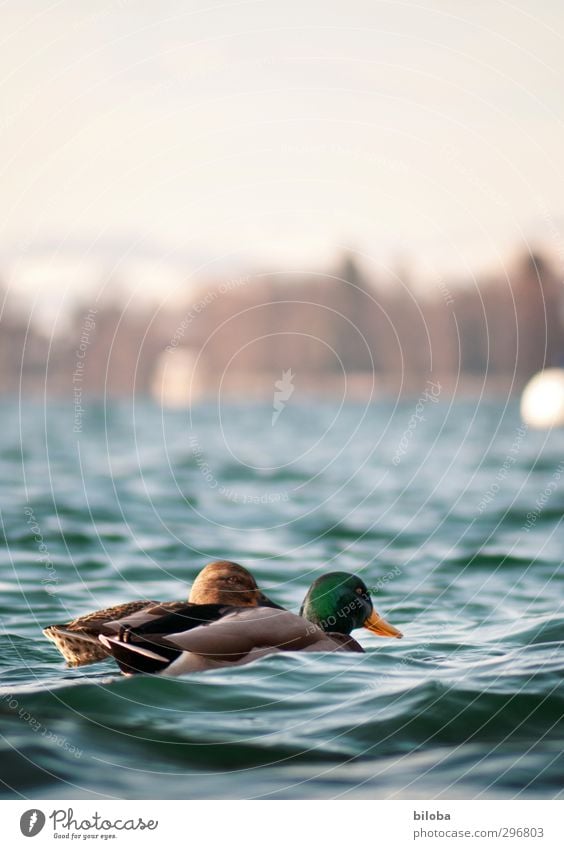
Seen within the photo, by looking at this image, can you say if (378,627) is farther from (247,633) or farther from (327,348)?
(327,348)

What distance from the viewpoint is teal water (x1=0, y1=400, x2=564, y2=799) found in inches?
284

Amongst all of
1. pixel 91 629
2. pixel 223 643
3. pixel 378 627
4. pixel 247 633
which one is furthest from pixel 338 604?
pixel 91 629

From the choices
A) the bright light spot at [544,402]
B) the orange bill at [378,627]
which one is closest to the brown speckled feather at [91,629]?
the orange bill at [378,627]

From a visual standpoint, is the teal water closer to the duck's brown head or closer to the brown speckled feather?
the brown speckled feather

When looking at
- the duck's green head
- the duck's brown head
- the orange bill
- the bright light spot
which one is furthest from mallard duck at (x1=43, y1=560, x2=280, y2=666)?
the bright light spot

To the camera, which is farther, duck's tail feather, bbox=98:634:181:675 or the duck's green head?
the duck's green head

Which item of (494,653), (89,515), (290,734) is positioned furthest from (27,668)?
(89,515)

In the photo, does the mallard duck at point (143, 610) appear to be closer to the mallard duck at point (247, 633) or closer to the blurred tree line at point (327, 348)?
the mallard duck at point (247, 633)

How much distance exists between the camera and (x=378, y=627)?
9.85 metres

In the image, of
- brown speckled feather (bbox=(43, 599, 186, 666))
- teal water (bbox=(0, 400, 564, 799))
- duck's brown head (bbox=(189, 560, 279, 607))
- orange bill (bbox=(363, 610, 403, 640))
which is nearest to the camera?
teal water (bbox=(0, 400, 564, 799))

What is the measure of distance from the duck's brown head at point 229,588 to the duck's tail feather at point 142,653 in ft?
2.87

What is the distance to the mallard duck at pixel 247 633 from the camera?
8.38 meters

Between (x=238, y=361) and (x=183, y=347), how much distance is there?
19041 mm

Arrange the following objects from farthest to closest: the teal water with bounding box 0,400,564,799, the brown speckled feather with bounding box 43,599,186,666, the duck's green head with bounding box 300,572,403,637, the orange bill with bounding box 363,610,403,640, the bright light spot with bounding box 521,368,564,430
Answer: the bright light spot with bounding box 521,368,564,430, the orange bill with bounding box 363,610,403,640, the duck's green head with bounding box 300,572,403,637, the brown speckled feather with bounding box 43,599,186,666, the teal water with bounding box 0,400,564,799
